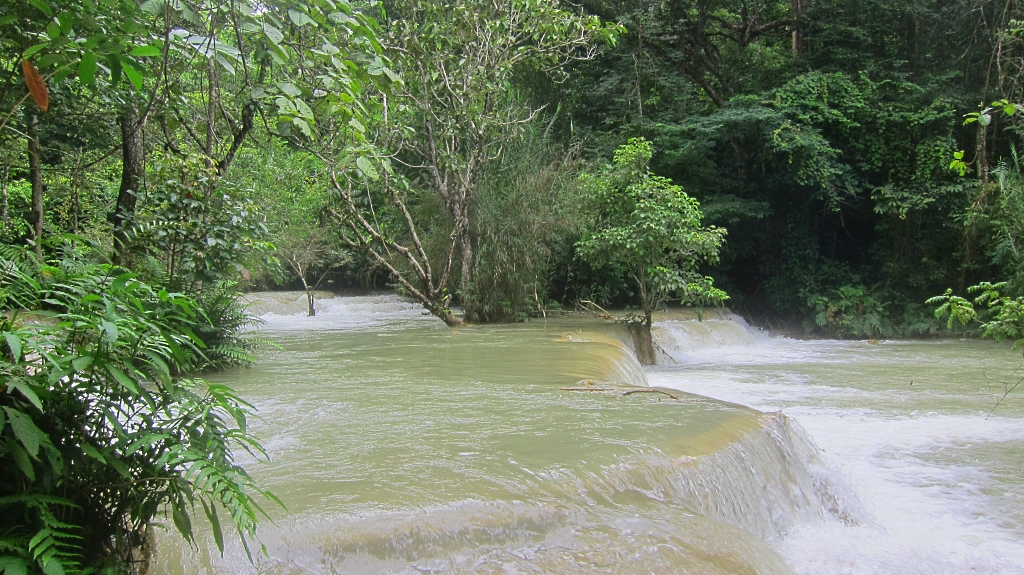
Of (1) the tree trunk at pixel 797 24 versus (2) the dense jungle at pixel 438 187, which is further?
(1) the tree trunk at pixel 797 24

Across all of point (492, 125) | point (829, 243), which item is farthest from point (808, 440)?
point (829, 243)

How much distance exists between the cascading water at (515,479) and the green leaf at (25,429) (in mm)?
885

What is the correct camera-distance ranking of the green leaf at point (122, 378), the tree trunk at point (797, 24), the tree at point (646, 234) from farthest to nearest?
1. the tree trunk at point (797, 24)
2. the tree at point (646, 234)
3. the green leaf at point (122, 378)

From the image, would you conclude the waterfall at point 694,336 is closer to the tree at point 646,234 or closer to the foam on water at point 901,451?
the foam on water at point 901,451

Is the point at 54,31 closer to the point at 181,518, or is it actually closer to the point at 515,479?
the point at 181,518

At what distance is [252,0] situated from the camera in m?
3.19

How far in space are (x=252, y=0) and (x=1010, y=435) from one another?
23.0 ft

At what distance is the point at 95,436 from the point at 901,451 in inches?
238

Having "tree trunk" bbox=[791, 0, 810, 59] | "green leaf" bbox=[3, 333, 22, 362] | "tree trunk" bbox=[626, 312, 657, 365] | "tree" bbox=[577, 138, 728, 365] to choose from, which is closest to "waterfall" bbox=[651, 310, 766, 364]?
"tree trunk" bbox=[626, 312, 657, 365]

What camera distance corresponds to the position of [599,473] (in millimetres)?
3588

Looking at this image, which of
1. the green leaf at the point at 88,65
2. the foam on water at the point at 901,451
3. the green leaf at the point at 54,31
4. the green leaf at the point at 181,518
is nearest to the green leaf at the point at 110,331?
the green leaf at the point at 181,518

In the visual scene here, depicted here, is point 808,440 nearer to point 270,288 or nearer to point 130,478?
point 130,478

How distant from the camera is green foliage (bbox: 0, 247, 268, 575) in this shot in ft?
6.10

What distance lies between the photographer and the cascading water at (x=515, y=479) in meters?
2.86
